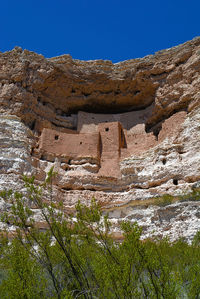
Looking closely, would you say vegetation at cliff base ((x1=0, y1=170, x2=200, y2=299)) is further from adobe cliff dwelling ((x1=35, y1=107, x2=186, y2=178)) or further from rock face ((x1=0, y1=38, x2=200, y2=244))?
adobe cliff dwelling ((x1=35, y1=107, x2=186, y2=178))

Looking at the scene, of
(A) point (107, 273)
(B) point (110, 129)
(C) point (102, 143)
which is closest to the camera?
(A) point (107, 273)

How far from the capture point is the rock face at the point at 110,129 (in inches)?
578

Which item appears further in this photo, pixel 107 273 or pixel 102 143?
pixel 102 143

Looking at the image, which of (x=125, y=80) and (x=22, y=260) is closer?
(x=22, y=260)

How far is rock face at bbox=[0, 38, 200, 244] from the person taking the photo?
14680mm

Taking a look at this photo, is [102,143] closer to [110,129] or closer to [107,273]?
[110,129]

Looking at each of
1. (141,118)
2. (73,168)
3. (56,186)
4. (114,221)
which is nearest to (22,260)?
(114,221)

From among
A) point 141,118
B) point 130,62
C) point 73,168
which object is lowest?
point 73,168

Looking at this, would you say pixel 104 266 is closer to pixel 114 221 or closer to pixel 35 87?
pixel 114 221

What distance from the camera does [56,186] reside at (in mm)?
15859

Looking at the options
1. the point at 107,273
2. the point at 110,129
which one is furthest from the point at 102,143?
the point at 107,273

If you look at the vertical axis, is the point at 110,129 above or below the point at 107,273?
above

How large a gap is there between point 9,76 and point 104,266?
15.4 metres

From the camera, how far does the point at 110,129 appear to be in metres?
19.5
